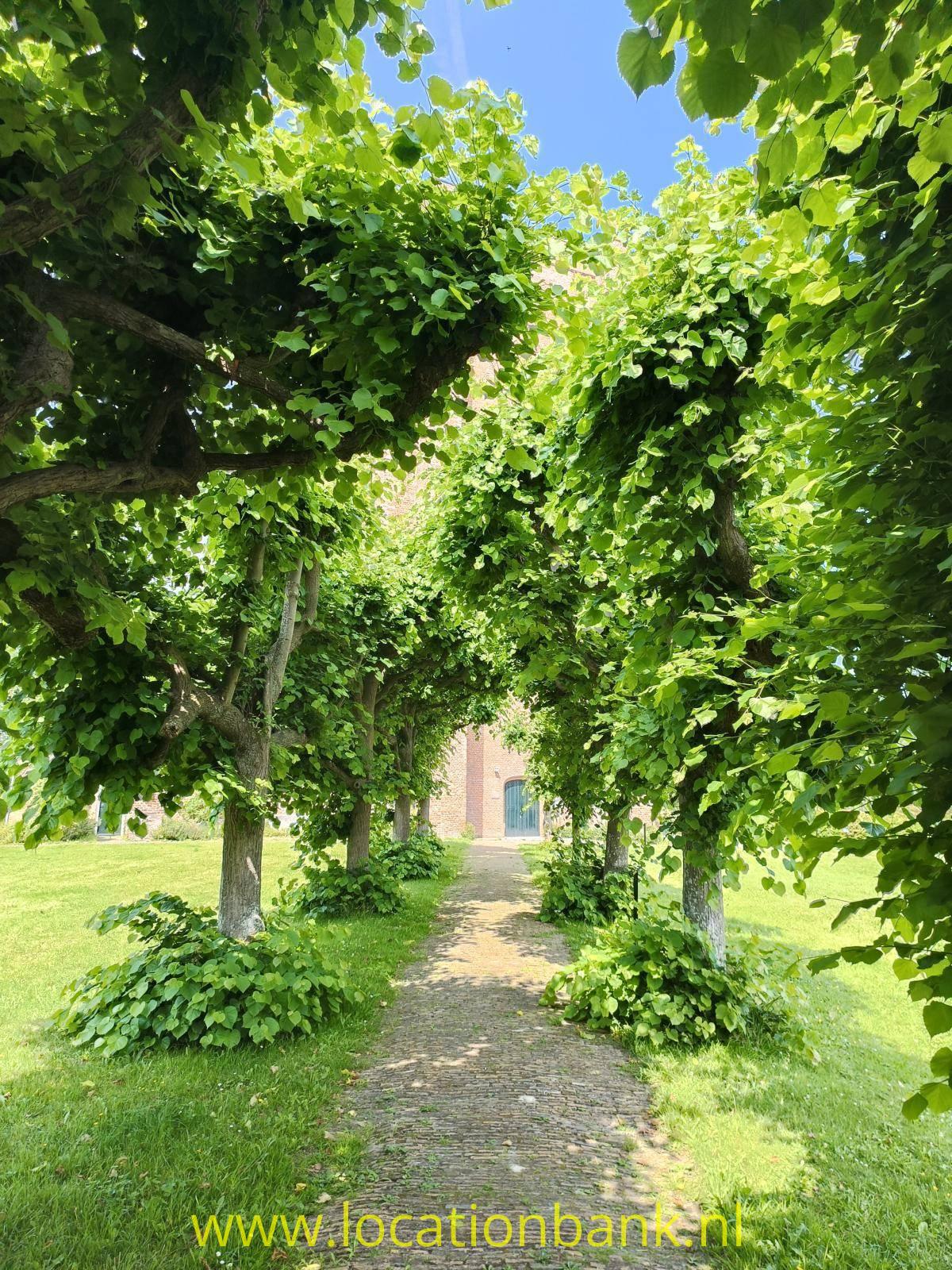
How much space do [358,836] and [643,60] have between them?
10.7 meters

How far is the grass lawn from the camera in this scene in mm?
2988

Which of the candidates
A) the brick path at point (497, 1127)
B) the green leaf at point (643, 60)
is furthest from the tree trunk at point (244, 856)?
the green leaf at point (643, 60)

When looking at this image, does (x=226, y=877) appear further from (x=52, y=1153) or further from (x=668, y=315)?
(x=668, y=315)

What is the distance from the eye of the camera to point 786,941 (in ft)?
35.6

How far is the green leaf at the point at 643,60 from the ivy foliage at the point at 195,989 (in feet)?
18.3

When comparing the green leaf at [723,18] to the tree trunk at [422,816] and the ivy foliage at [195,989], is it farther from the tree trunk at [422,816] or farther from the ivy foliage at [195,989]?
the tree trunk at [422,816]

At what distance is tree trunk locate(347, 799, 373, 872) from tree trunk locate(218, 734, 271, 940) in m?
4.69

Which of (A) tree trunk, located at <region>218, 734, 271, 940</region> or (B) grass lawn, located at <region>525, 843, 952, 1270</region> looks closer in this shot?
(B) grass lawn, located at <region>525, 843, 952, 1270</region>

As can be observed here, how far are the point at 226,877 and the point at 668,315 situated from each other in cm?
549

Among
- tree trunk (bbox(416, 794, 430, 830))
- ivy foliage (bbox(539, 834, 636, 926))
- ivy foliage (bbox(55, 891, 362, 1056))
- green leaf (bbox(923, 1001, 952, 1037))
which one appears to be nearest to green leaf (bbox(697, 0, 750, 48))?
green leaf (bbox(923, 1001, 952, 1037))

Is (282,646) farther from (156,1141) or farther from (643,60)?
(643,60)

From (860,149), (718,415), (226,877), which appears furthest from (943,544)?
(226,877)

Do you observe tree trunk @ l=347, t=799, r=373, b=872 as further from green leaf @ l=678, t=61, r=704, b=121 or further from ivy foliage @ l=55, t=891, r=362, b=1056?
green leaf @ l=678, t=61, r=704, b=121

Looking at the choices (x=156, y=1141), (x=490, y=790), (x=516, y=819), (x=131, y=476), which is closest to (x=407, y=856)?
(x=156, y=1141)
